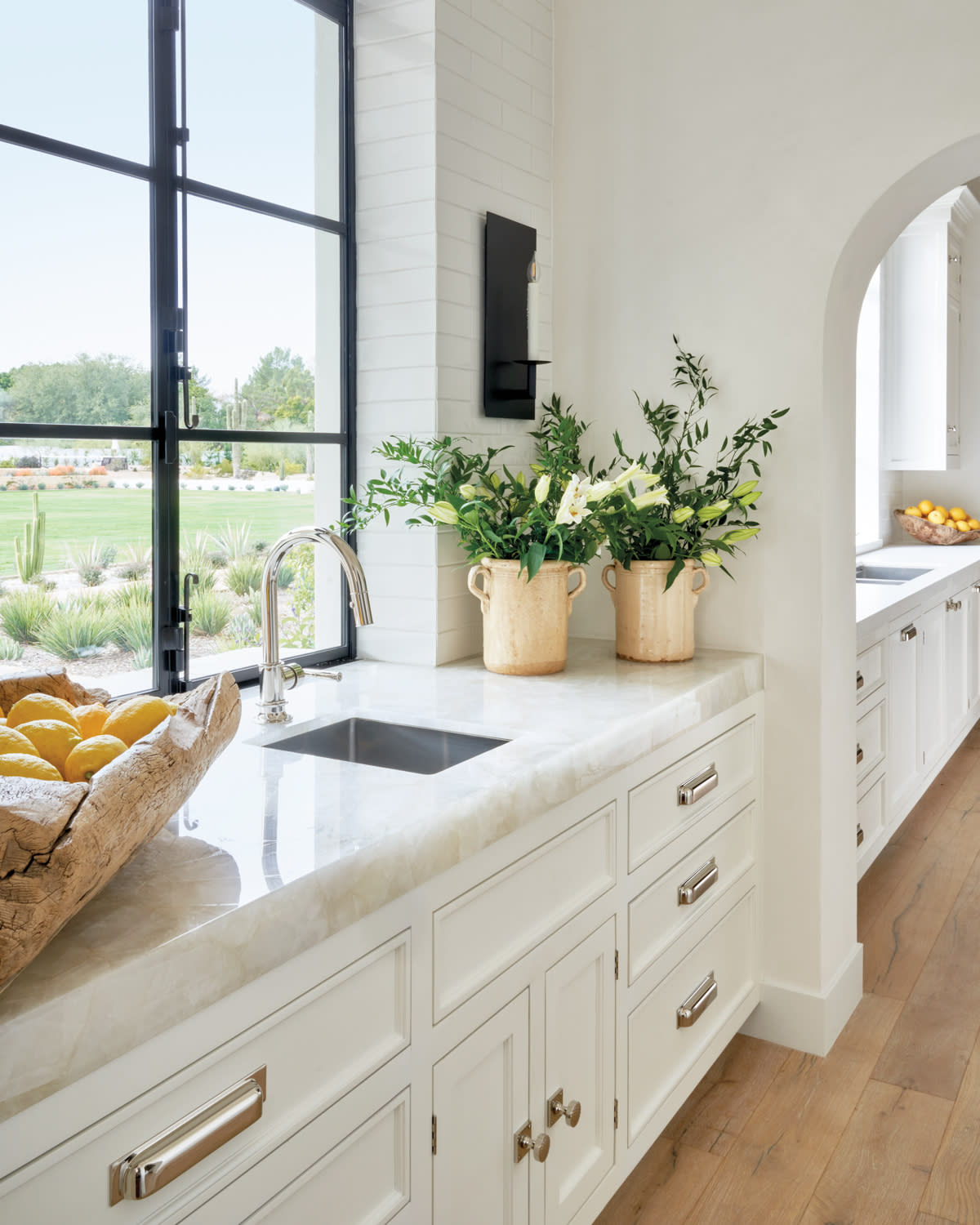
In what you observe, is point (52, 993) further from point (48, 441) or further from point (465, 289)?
point (465, 289)

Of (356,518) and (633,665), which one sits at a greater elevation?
(356,518)

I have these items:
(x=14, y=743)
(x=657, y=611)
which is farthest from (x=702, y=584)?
(x=14, y=743)

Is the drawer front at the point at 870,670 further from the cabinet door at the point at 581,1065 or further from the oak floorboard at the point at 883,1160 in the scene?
the cabinet door at the point at 581,1065

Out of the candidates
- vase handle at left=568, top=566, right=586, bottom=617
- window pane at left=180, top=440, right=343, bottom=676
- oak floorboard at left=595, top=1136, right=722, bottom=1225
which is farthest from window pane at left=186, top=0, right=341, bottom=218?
oak floorboard at left=595, top=1136, right=722, bottom=1225

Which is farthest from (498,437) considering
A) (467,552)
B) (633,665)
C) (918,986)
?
(918,986)

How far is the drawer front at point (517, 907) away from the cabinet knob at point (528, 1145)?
0.28m

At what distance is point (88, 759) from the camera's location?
107cm

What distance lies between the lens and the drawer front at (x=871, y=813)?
3342mm

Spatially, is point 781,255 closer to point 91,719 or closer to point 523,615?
point 523,615

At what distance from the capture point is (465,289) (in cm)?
238

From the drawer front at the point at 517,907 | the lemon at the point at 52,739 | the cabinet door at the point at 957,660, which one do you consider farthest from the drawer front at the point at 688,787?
the cabinet door at the point at 957,660

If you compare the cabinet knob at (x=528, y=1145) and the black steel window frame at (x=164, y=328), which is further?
the black steel window frame at (x=164, y=328)

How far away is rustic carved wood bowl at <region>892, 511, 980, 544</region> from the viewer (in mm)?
5562

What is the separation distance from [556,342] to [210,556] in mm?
1112
